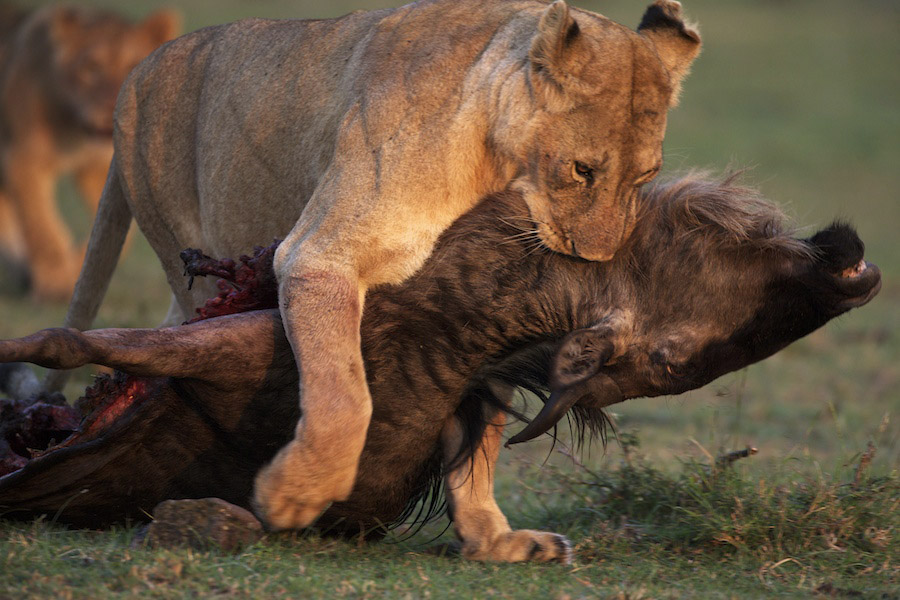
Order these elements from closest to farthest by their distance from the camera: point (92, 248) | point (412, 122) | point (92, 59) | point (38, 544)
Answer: point (38, 544) → point (412, 122) → point (92, 248) → point (92, 59)

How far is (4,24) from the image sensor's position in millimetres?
10031

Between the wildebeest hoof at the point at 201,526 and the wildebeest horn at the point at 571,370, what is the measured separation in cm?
70

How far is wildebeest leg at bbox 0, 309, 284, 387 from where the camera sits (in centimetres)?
293

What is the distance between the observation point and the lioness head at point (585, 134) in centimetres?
332

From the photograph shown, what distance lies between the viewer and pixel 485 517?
3535 millimetres

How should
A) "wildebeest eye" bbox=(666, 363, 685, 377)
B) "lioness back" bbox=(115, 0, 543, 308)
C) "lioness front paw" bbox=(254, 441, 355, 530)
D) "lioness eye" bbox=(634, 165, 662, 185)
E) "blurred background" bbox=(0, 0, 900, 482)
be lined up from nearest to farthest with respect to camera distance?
"lioness front paw" bbox=(254, 441, 355, 530), "wildebeest eye" bbox=(666, 363, 685, 377), "lioness eye" bbox=(634, 165, 662, 185), "lioness back" bbox=(115, 0, 543, 308), "blurred background" bbox=(0, 0, 900, 482)

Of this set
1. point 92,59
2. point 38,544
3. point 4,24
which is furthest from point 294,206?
point 4,24

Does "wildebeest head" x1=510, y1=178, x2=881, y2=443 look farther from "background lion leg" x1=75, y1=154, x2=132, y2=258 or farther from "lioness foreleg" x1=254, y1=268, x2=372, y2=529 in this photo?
"background lion leg" x1=75, y1=154, x2=132, y2=258

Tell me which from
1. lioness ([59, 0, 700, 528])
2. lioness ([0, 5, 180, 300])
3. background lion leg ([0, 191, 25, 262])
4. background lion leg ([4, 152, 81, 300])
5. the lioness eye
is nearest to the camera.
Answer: lioness ([59, 0, 700, 528])

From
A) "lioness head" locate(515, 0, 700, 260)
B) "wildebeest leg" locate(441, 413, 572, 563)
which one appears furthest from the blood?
"lioness head" locate(515, 0, 700, 260)

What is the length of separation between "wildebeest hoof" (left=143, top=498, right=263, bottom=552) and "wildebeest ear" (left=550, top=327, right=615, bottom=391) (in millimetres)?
829

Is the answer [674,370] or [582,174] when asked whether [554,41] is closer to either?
[582,174]

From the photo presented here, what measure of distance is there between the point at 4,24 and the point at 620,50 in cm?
785

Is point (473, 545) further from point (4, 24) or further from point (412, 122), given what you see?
point (4, 24)
